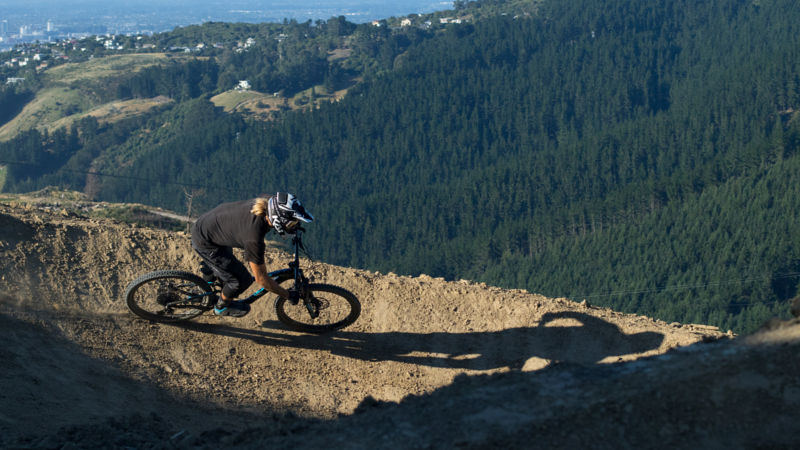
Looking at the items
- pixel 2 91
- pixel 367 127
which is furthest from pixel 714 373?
pixel 2 91

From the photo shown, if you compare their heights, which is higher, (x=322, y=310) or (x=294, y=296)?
(x=294, y=296)

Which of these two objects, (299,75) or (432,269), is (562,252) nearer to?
(432,269)

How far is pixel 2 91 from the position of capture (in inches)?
6560

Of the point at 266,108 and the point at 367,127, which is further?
the point at 266,108

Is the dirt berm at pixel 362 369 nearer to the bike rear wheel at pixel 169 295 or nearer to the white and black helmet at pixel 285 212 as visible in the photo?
the bike rear wheel at pixel 169 295

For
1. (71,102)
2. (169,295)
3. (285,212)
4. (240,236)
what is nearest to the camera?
(285,212)

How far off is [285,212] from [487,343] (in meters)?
3.96

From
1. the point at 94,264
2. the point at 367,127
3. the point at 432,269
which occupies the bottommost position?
the point at 432,269

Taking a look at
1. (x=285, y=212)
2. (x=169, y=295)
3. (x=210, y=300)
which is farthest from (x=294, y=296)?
(x=169, y=295)

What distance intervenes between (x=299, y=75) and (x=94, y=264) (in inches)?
6296

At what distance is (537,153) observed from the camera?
12650cm

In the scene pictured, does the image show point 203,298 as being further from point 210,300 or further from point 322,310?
point 322,310

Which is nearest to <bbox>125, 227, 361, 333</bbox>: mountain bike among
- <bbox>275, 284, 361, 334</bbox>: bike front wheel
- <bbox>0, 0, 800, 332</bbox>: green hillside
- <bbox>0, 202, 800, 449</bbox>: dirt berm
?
<bbox>275, 284, 361, 334</bbox>: bike front wheel

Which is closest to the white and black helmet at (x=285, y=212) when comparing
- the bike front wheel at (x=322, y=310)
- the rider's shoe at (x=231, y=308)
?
the bike front wheel at (x=322, y=310)
